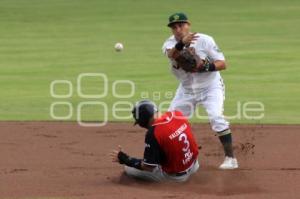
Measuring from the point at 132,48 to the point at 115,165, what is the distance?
14777 mm

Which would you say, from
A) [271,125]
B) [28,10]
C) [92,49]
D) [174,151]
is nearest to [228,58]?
[92,49]

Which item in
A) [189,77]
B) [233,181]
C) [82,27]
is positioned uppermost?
[82,27]

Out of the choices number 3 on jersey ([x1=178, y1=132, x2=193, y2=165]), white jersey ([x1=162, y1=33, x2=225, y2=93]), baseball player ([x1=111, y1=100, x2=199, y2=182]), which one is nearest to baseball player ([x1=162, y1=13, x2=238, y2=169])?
white jersey ([x1=162, y1=33, x2=225, y2=93])

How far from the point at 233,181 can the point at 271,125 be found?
4.39 m

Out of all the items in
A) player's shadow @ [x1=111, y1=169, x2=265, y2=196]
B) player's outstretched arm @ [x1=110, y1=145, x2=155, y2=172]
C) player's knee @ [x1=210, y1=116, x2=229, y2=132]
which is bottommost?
player's shadow @ [x1=111, y1=169, x2=265, y2=196]

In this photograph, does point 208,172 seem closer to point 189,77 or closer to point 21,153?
point 189,77

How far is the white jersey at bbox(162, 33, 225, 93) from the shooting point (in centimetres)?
981

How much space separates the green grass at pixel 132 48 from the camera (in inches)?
640

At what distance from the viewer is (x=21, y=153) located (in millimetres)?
10977

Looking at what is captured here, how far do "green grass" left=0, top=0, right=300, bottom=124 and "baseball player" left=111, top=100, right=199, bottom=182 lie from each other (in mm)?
5149

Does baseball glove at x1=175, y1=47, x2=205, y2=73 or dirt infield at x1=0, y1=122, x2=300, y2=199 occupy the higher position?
baseball glove at x1=175, y1=47, x2=205, y2=73

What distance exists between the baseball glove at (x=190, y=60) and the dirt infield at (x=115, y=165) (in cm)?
131

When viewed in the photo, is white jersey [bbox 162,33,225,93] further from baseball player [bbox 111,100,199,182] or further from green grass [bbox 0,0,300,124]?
green grass [bbox 0,0,300,124]

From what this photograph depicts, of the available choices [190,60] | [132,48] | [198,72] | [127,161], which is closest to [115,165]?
[127,161]
